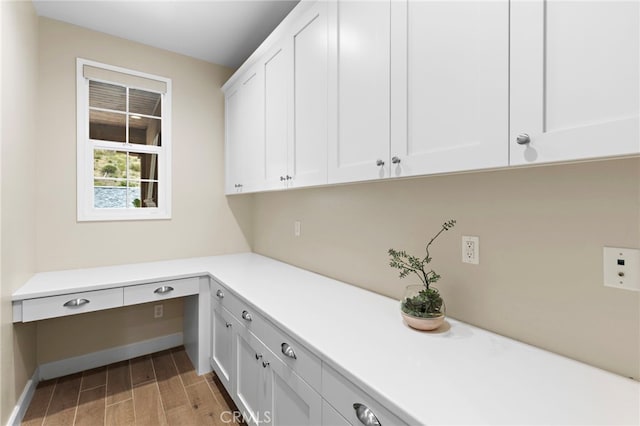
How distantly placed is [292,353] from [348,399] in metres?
0.35

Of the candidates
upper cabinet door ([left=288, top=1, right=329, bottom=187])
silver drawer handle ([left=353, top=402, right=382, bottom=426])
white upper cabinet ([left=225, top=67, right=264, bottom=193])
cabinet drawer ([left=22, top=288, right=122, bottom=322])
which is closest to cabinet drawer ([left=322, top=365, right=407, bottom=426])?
silver drawer handle ([left=353, top=402, right=382, bottom=426])

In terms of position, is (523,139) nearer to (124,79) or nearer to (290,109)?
(290,109)

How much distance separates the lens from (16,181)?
5.85 ft

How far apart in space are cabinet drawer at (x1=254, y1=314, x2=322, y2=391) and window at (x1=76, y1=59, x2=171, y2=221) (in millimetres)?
1782

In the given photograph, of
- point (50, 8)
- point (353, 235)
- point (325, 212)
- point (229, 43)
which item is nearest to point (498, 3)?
point (353, 235)

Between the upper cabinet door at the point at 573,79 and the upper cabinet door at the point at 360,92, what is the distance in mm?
478

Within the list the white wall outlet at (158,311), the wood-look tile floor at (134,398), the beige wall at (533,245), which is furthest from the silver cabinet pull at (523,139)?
the white wall outlet at (158,311)

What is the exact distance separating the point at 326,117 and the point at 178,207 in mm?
1866

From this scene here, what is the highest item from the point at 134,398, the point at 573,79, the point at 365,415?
the point at 573,79

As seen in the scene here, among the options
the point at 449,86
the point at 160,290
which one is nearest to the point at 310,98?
the point at 449,86

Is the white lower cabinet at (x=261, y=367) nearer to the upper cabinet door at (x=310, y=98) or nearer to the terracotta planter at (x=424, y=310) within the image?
the terracotta planter at (x=424, y=310)

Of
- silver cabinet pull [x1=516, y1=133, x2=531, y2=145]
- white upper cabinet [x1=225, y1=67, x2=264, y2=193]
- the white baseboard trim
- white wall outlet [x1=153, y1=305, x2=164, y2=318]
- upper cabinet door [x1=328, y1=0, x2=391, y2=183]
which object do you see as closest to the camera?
silver cabinet pull [x1=516, y1=133, x2=531, y2=145]

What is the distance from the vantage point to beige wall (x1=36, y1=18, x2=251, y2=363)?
229 centimetres

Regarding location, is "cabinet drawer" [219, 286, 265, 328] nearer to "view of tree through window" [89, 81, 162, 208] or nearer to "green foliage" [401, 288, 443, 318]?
"green foliage" [401, 288, 443, 318]
